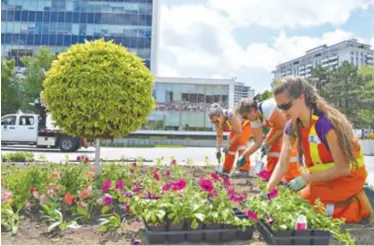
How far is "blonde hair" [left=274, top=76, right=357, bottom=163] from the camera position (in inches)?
118

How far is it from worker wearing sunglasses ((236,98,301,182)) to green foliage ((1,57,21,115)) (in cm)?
3245

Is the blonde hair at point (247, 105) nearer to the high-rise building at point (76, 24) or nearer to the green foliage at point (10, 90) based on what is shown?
the green foliage at point (10, 90)

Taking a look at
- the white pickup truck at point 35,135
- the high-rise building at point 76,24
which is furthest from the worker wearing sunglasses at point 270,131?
the high-rise building at point 76,24

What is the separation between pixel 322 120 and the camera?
3051 mm

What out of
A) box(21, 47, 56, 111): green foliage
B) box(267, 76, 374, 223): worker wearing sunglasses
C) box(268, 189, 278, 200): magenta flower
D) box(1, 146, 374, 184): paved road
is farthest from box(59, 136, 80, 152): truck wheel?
box(21, 47, 56, 111): green foliage

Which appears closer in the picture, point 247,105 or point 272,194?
point 272,194

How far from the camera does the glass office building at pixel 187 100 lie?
35438mm

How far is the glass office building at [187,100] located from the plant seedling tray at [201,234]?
32.5 metres

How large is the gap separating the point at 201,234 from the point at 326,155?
43.6 inches

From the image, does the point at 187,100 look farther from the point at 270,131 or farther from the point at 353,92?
the point at 270,131

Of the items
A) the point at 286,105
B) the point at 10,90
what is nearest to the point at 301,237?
the point at 286,105

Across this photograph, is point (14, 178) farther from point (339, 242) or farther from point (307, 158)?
point (339, 242)

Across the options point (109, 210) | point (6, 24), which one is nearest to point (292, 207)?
point (109, 210)

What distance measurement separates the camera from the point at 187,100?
117 feet
